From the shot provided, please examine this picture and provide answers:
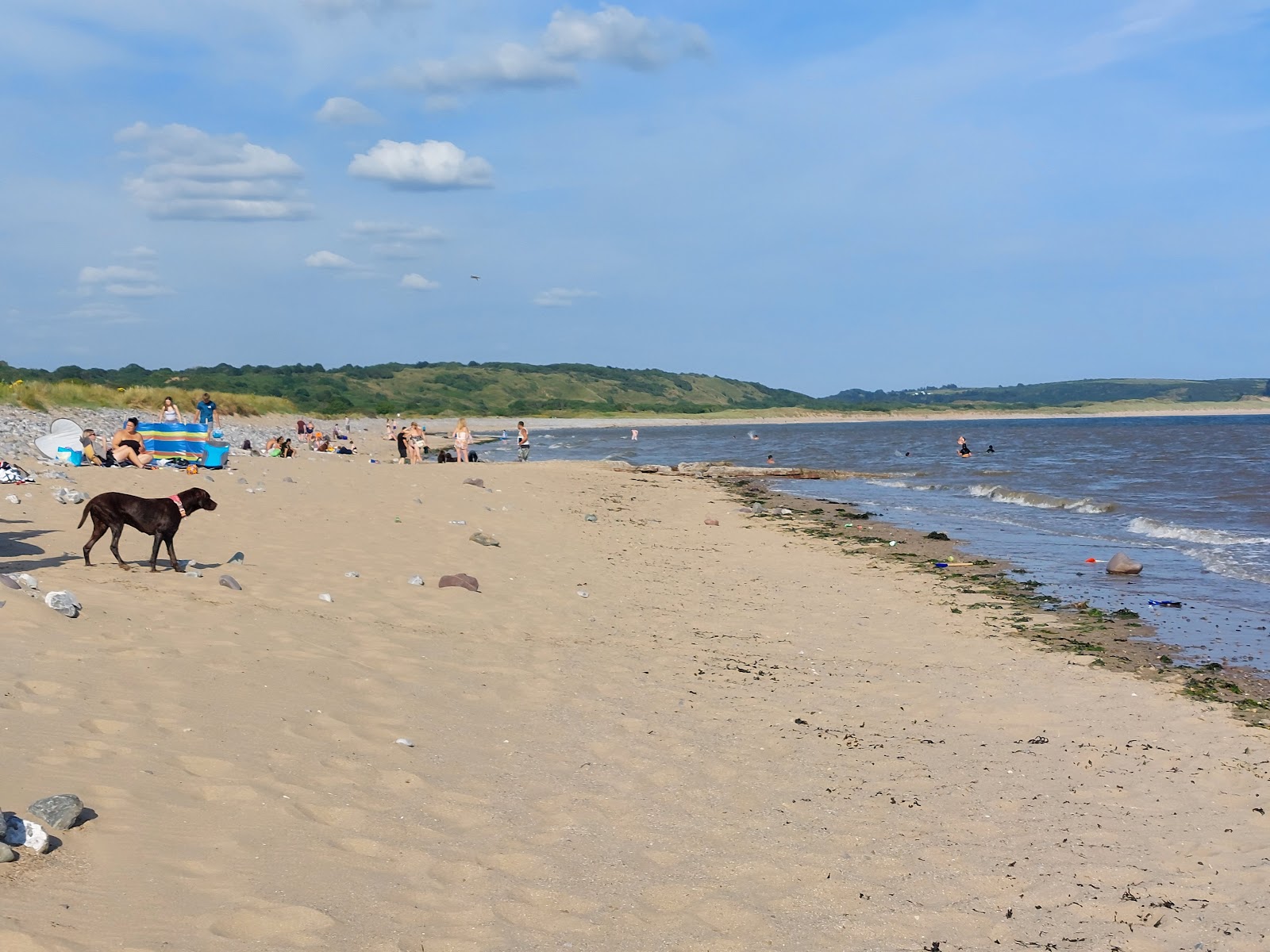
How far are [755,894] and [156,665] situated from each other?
416 centimetres

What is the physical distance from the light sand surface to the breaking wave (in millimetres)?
16536

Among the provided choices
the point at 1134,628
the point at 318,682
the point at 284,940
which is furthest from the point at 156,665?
the point at 1134,628

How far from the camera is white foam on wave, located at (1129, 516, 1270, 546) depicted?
19450mm

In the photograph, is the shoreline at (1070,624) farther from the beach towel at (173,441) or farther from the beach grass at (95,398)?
the beach grass at (95,398)

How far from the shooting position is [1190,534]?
67.9 feet

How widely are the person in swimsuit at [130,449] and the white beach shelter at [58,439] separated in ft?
2.13

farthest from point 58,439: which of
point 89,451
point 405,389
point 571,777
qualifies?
point 405,389

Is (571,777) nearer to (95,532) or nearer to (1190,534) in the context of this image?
(95,532)

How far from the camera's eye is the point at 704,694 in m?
8.43

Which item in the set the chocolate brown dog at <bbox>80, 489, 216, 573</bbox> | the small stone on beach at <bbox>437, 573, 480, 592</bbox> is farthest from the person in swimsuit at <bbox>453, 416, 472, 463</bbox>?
the chocolate brown dog at <bbox>80, 489, 216, 573</bbox>

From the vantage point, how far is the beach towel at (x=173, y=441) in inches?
797

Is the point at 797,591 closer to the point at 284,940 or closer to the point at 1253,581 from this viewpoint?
the point at 1253,581

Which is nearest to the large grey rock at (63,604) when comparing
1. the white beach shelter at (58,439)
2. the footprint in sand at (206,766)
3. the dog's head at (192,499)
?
the footprint in sand at (206,766)

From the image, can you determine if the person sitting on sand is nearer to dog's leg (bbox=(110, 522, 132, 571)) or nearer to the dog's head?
the dog's head
